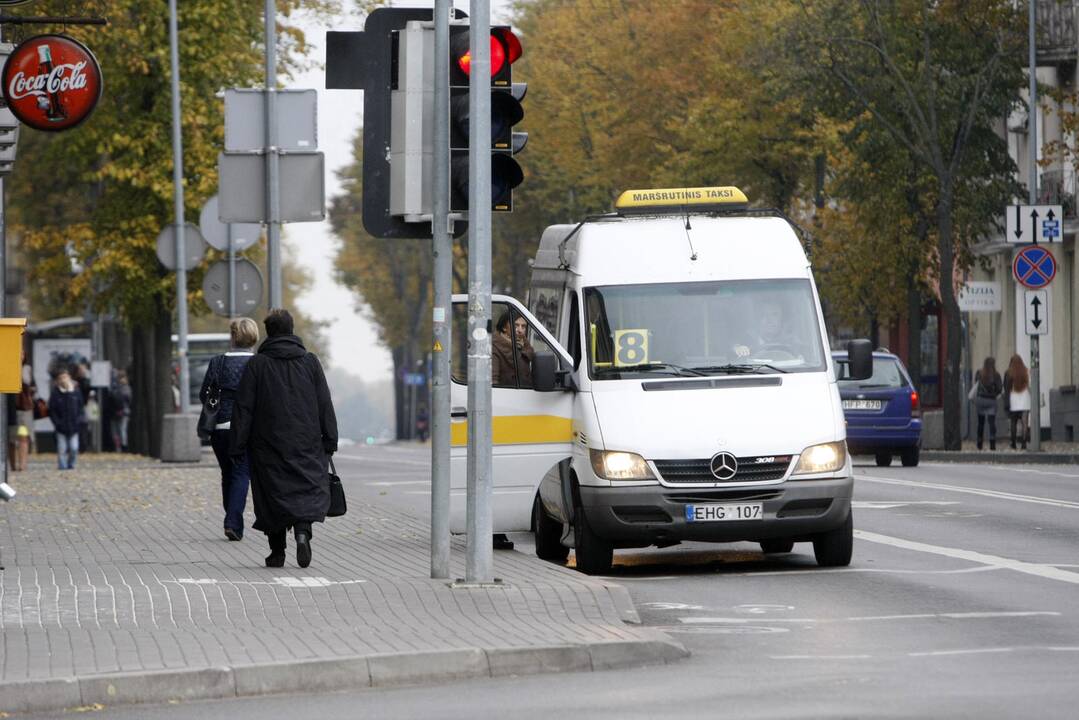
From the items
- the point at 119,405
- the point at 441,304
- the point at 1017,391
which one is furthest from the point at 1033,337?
the point at 441,304

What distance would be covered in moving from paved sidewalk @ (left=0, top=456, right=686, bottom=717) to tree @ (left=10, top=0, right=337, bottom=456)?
24.4 meters

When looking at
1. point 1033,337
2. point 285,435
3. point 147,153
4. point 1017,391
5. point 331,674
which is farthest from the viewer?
point 1017,391

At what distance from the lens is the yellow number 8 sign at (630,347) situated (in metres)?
15.4

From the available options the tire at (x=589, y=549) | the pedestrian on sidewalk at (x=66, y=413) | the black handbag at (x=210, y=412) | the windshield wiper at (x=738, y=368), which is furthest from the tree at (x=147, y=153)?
the tire at (x=589, y=549)

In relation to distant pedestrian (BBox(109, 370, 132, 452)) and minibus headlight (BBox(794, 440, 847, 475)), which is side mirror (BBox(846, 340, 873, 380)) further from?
distant pedestrian (BBox(109, 370, 132, 452))

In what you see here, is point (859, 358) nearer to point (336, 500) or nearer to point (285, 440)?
point (336, 500)

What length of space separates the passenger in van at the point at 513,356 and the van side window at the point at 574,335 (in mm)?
272

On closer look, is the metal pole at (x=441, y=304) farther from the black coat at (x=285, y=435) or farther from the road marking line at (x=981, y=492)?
the road marking line at (x=981, y=492)

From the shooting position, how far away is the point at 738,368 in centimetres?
1524

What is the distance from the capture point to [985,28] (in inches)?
1624

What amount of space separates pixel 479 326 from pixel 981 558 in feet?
15.7

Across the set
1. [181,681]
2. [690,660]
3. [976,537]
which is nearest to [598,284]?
[976,537]

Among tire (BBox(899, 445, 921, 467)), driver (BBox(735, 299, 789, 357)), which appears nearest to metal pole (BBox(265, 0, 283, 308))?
driver (BBox(735, 299, 789, 357))

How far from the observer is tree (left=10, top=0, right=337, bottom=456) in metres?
41.3
